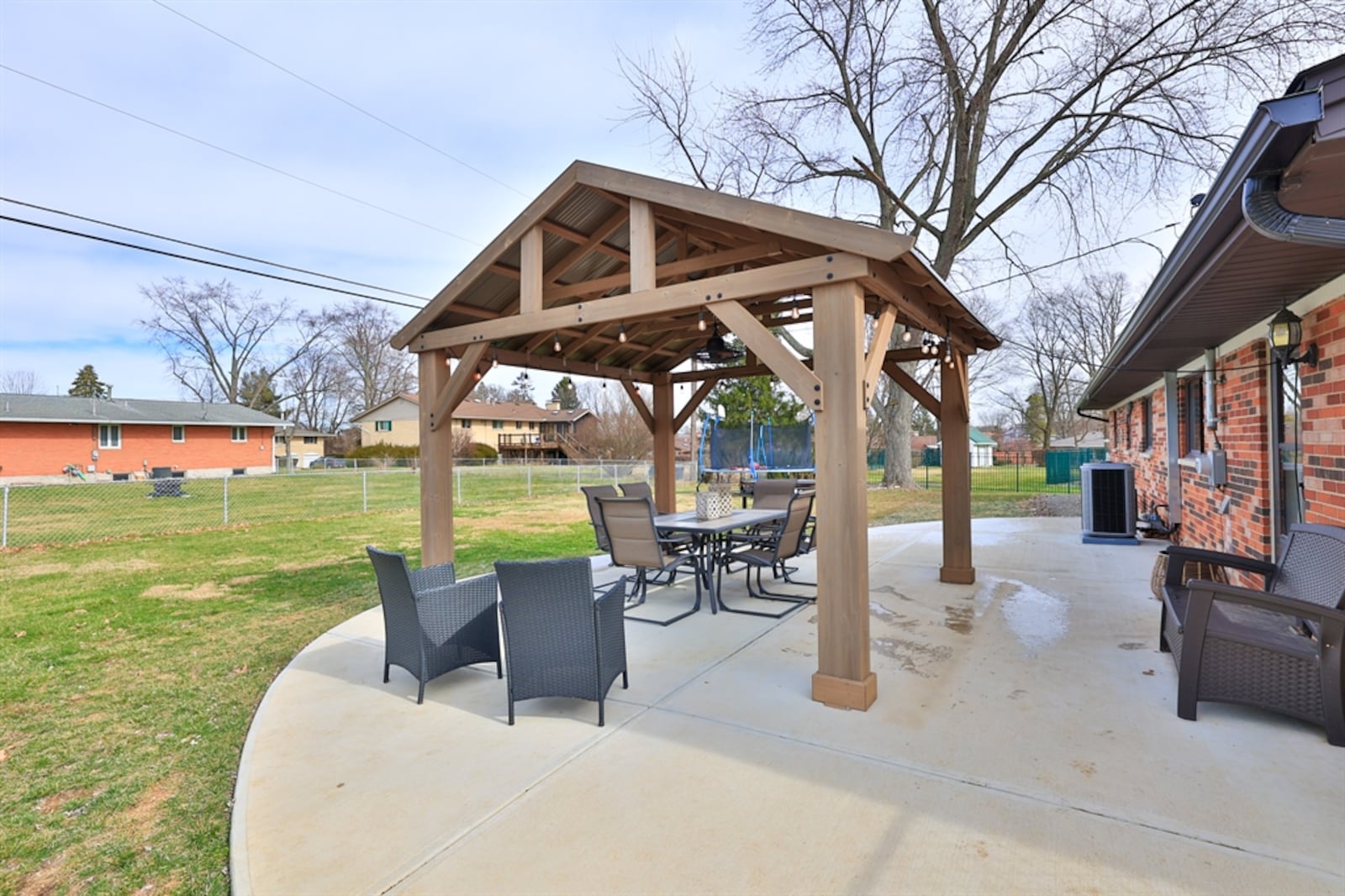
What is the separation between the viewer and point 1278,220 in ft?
6.64

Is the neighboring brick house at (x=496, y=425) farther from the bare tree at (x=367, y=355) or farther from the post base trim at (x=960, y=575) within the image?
the post base trim at (x=960, y=575)

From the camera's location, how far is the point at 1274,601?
267 cm

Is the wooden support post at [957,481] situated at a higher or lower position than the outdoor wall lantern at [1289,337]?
lower

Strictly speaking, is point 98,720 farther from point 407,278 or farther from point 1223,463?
point 407,278

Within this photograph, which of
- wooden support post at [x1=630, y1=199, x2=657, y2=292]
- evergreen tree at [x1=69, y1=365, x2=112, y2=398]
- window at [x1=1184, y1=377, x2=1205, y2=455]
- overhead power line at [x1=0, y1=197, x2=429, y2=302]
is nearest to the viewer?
wooden support post at [x1=630, y1=199, x2=657, y2=292]

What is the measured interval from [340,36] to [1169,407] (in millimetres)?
11531

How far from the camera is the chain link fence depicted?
1123cm

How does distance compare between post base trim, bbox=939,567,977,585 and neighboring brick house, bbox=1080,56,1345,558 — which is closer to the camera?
neighboring brick house, bbox=1080,56,1345,558

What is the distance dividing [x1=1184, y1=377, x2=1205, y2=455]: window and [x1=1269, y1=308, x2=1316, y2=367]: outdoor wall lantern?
3.30 m

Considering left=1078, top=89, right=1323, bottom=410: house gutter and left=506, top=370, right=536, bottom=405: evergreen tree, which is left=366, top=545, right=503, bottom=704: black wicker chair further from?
left=506, top=370, right=536, bottom=405: evergreen tree

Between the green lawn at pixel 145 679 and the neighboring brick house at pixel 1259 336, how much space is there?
3837mm

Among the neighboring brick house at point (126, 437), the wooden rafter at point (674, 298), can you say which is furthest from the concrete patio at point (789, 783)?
the neighboring brick house at point (126, 437)

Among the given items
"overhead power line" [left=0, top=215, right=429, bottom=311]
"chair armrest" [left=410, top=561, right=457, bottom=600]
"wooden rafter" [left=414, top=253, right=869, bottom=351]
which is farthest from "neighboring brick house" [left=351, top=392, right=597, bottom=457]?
"chair armrest" [left=410, top=561, right=457, bottom=600]

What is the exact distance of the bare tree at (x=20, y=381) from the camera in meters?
37.8
